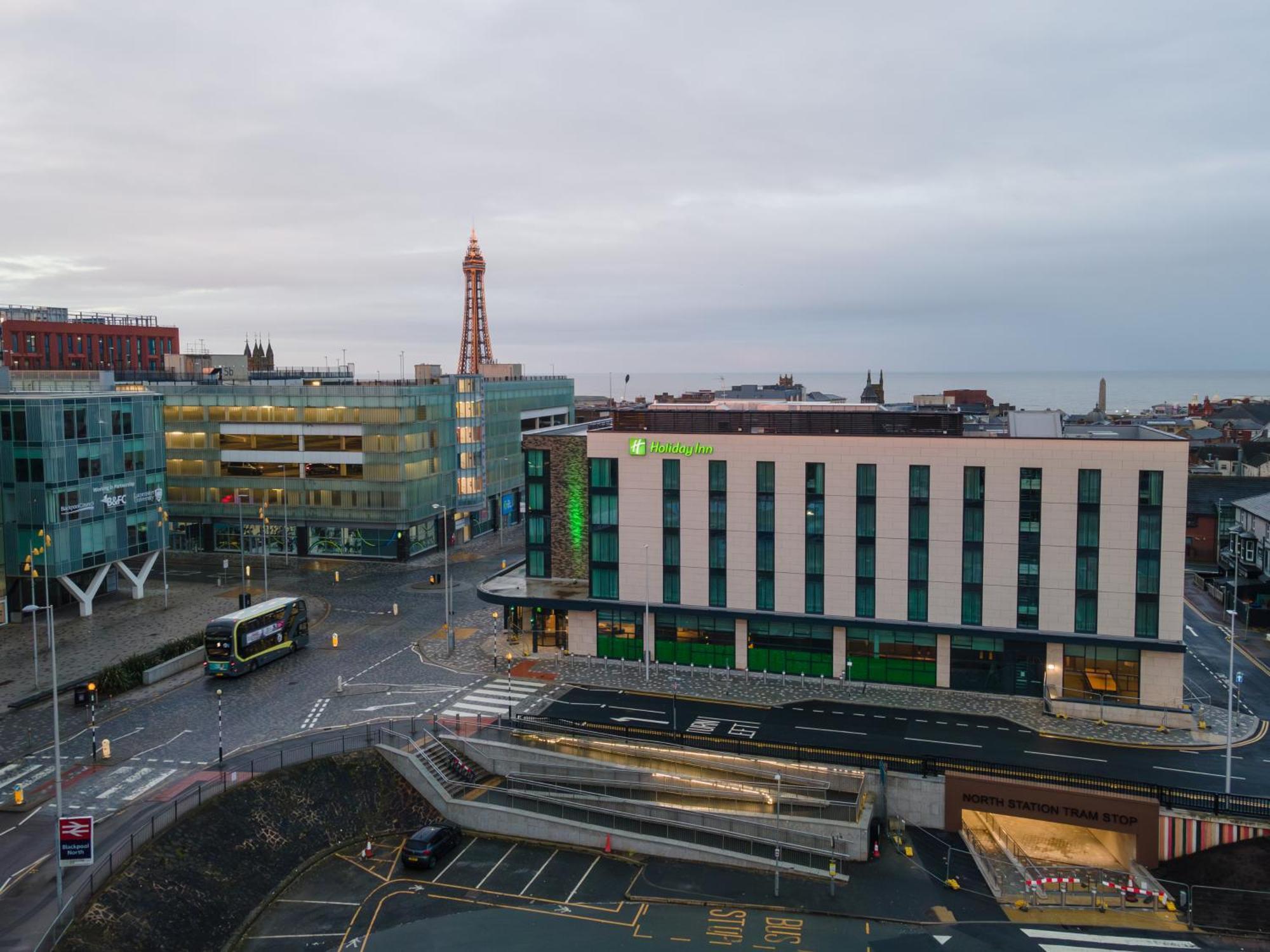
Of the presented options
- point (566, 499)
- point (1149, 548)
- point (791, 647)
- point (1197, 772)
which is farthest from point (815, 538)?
point (1197, 772)

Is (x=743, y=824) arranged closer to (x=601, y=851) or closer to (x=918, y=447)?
(x=601, y=851)

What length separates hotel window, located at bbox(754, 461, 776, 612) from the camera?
188 ft

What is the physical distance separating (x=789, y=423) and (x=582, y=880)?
106 ft

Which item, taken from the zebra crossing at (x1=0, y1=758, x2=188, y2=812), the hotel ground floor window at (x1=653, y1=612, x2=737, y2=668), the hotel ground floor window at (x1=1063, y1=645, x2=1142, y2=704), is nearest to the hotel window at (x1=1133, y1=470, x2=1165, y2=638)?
the hotel ground floor window at (x1=1063, y1=645, x2=1142, y2=704)

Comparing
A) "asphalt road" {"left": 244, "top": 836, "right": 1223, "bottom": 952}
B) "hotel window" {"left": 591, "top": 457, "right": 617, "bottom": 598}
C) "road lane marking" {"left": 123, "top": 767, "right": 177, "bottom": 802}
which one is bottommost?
"asphalt road" {"left": 244, "top": 836, "right": 1223, "bottom": 952}

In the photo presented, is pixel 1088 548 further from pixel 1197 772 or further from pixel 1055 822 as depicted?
pixel 1055 822

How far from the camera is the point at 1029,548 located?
5238 centimetres

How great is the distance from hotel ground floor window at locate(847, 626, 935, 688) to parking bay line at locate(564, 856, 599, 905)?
22.3 meters

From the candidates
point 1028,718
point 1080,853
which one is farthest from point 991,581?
point 1080,853

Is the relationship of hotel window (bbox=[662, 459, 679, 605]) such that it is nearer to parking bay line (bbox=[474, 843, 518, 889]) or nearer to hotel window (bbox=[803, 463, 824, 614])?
hotel window (bbox=[803, 463, 824, 614])

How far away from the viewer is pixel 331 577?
3346 inches

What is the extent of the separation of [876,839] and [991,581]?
1882cm

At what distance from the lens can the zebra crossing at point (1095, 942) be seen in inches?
1299

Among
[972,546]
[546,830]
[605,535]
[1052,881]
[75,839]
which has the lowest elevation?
[1052,881]
